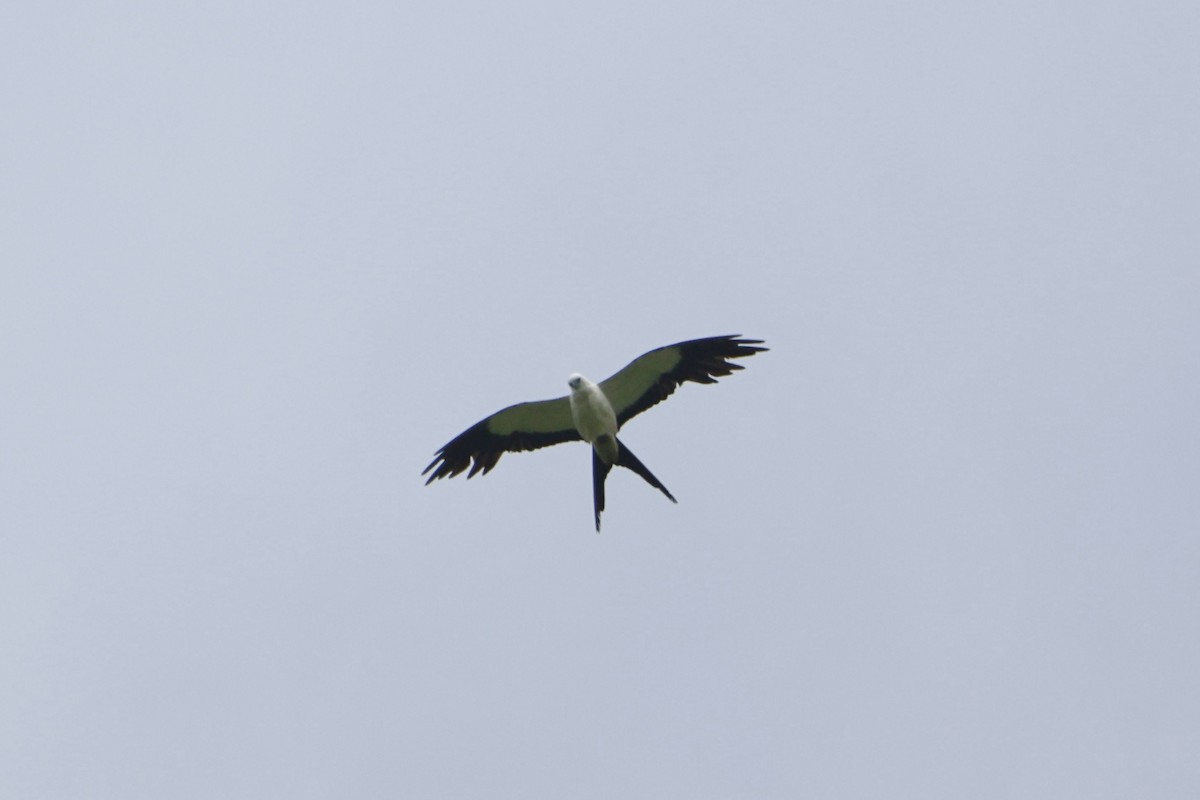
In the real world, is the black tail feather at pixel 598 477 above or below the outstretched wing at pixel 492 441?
below

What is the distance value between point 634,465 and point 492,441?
2.38 meters

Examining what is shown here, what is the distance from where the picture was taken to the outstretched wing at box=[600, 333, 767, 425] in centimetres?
1905

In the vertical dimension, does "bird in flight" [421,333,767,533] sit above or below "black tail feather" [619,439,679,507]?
above

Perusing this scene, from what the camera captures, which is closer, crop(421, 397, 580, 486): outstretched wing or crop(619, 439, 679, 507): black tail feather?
crop(619, 439, 679, 507): black tail feather

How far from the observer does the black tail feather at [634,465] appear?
728 inches

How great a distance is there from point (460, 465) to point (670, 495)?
347 centimetres

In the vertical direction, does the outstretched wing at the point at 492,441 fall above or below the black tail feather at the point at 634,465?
above

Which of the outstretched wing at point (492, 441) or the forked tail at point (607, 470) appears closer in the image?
the forked tail at point (607, 470)

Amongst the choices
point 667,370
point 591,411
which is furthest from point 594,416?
point 667,370

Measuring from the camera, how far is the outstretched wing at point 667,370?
62.5 feet

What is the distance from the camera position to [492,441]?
66.2 feet

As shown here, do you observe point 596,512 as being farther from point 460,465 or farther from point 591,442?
point 460,465

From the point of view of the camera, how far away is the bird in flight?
18797 millimetres

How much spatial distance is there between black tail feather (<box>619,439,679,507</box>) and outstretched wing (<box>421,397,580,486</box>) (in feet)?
3.94
